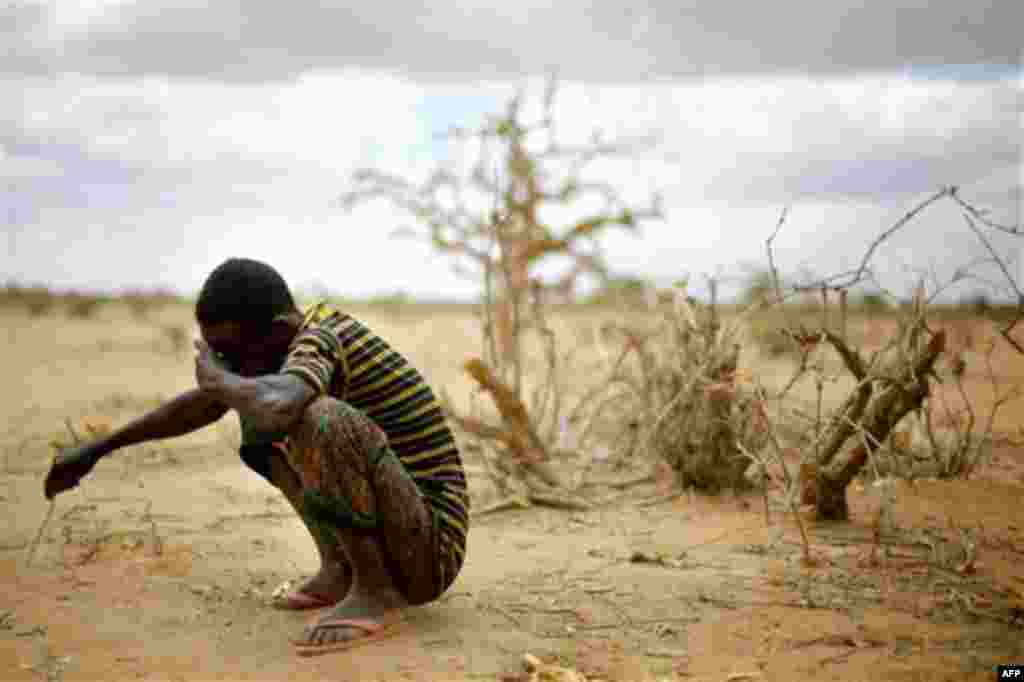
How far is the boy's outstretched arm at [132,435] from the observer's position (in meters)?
2.82

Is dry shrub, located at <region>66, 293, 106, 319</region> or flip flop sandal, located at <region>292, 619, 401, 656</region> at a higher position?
dry shrub, located at <region>66, 293, 106, 319</region>

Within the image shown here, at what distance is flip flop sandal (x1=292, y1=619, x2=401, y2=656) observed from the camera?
9.35ft

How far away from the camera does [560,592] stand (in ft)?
11.4

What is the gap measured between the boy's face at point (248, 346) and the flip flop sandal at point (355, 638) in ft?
2.48

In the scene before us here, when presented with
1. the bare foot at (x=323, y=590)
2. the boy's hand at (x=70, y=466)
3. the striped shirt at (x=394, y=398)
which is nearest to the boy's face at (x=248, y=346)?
the striped shirt at (x=394, y=398)

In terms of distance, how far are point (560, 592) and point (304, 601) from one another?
0.87 metres

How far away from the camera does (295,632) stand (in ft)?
9.93

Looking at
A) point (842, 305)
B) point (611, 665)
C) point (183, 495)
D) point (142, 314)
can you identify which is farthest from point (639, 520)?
point (142, 314)

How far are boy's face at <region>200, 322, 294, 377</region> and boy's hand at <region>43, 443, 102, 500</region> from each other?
44cm

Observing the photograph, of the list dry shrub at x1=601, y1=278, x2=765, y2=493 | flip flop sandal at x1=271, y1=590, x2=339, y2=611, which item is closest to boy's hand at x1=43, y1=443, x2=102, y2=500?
flip flop sandal at x1=271, y1=590, x2=339, y2=611

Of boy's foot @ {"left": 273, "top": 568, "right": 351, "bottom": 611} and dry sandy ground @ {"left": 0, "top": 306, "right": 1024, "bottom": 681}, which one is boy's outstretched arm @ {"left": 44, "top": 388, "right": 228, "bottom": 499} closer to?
dry sandy ground @ {"left": 0, "top": 306, "right": 1024, "bottom": 681}

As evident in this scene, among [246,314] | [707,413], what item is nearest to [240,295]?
[246,314]

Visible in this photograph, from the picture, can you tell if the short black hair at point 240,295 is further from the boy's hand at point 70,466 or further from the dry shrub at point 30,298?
the dry shrub at point 30,298

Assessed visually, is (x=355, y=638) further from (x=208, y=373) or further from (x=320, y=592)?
(x=208, y=373)
